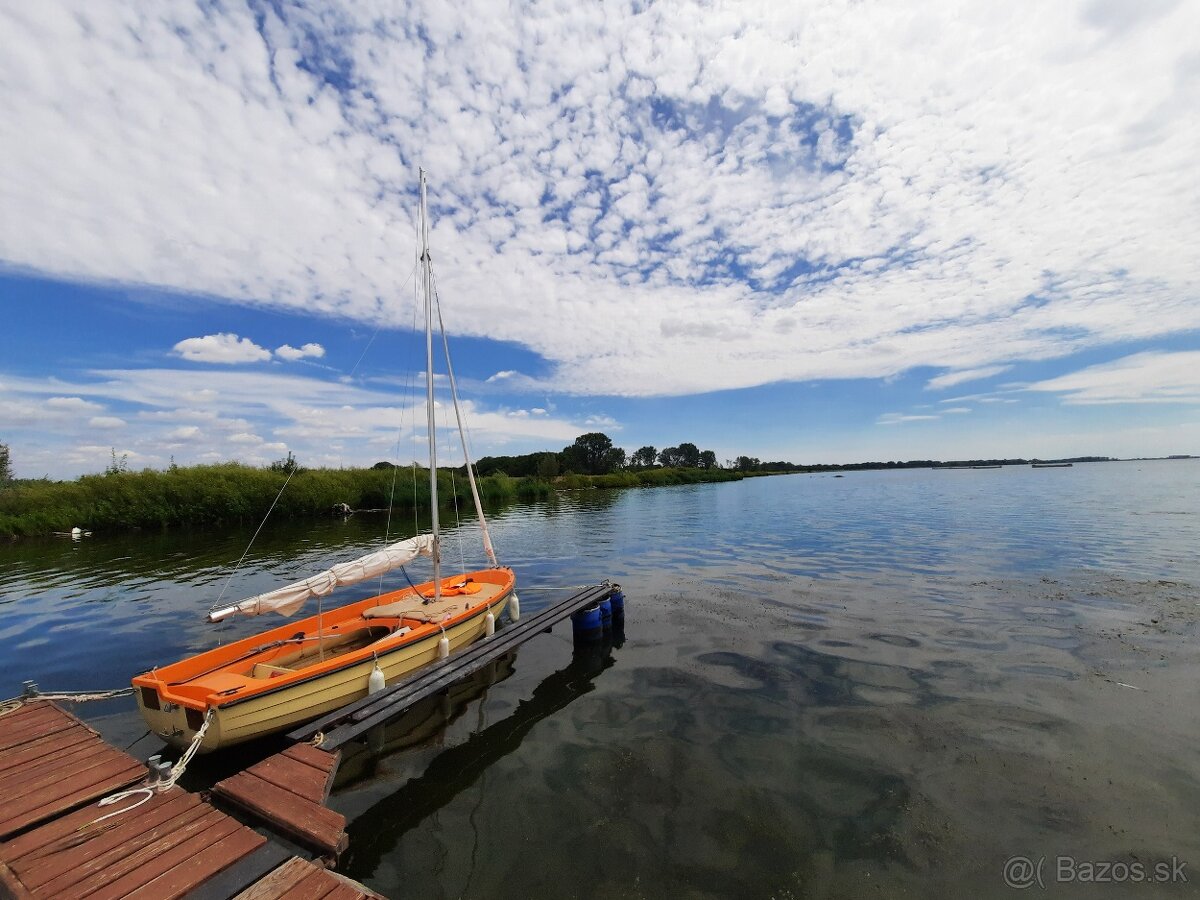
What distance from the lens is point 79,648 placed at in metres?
15.4

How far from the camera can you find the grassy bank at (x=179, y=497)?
41.8 m

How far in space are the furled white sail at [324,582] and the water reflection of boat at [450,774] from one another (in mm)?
3563

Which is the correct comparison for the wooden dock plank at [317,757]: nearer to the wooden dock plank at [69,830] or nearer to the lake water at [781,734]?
the lake water at [781,734]

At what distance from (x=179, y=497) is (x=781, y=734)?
179ft

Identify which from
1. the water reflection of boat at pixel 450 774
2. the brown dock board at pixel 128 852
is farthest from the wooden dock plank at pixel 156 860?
the water reflection of boat at pixel 450 774

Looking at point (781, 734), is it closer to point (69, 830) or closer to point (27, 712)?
point (69, 830)

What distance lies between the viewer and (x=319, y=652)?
1249cm

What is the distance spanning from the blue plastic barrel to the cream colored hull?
5057 millimetres

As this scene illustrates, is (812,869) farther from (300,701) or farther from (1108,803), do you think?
(300,701)

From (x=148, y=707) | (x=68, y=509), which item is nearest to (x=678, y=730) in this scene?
(x=148, y=707)

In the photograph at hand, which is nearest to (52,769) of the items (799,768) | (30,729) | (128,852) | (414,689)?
(30,729)

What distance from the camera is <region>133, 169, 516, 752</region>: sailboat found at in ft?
29.0

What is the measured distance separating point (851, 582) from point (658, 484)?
352ft

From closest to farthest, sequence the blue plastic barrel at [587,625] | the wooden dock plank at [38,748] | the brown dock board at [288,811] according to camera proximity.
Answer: the brown dock board at [288,811], the wooden dock plank at [38,748], the blue plastic barrel at [587,625]
